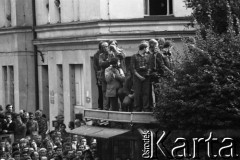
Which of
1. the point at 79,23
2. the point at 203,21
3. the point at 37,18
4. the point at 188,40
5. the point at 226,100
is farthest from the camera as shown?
the point at 37,18

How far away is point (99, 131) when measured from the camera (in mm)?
31859

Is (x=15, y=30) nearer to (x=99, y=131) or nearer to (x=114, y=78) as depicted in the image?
(x=114, y=78)

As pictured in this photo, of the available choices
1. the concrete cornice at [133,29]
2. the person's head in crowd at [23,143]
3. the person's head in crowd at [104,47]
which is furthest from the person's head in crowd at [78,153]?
the concrete cornice at [133,29]

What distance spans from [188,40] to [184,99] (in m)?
2.10

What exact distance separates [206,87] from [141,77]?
9.50 feet

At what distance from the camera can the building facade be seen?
4712 cm

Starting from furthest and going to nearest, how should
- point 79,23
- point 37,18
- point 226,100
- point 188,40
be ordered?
point 37,18 → point 79,23 → point 188,40 → point 226,100

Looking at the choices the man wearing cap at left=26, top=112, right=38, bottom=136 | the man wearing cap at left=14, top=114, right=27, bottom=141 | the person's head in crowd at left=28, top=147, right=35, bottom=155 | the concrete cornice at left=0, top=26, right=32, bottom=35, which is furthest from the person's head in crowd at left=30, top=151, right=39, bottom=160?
the concrete cornice at left=0, top=26, right=32, bottom=35

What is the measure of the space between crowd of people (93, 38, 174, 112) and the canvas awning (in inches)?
22.2

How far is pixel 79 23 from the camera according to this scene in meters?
48.4

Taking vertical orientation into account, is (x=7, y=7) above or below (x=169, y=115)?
above

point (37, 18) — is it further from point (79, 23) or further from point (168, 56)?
point (168, 56)

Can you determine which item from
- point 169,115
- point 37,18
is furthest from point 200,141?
point 37,18

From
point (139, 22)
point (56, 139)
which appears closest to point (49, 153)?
point (56, 139)
